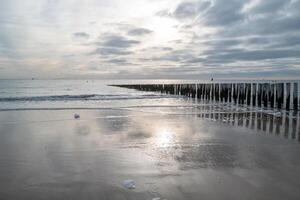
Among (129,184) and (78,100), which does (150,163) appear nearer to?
(129,184)

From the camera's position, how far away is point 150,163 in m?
6.58

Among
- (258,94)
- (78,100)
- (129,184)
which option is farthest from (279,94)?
(129,184)

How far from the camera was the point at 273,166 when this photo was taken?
21.1 ft

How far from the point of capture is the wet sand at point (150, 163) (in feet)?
16.3

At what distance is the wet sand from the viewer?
498 centimetres

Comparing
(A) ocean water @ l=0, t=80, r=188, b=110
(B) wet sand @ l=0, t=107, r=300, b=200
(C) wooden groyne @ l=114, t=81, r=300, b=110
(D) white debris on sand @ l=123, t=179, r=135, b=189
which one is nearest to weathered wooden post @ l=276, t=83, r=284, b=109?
(C) wooden groyne @ l=114, t=81, r=300, b=110

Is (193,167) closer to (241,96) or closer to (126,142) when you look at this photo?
(126,142)

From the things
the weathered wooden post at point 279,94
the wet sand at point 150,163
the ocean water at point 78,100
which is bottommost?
the wet sand at point 150,163

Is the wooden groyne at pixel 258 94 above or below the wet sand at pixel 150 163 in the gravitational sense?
above

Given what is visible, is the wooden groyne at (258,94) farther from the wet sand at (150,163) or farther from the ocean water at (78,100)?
the wet sand at (150,163)

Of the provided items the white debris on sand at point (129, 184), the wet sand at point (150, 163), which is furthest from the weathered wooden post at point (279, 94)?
the white debris on sand at point (129, 184)

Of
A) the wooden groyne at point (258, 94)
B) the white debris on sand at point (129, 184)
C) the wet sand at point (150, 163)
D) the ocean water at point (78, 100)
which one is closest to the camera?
the wet sand at point (150, 163)

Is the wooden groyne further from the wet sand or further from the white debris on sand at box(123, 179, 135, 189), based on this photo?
the white debris on sand at box(123, 179, 135, 189)

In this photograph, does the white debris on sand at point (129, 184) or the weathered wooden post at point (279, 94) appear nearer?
the white debris on sand at point (129, 184)
